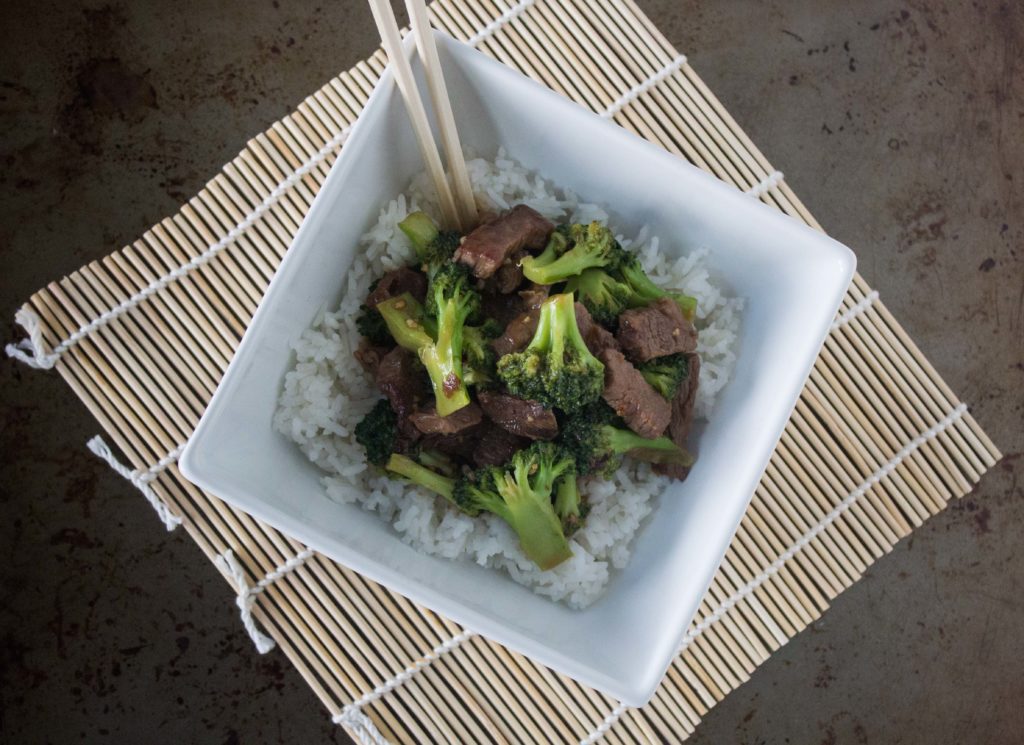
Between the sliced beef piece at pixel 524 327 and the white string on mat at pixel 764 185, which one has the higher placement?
the sliced beef piece at pixel 524 327

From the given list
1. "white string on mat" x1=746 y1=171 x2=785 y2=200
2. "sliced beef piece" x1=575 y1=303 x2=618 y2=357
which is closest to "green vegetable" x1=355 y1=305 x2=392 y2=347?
"sliced beef piece" x1=575 y1=303 x2=618 y2=357

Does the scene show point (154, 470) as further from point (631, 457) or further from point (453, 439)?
point (631, 457)

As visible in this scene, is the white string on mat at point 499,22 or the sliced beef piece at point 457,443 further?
the white string on mat at point 499,22

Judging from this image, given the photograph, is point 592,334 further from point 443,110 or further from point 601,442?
point 443,110

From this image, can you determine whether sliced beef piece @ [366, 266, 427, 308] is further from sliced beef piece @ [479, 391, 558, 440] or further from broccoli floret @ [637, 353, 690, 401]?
broccoli floret @ [637, 353, 690, 401]

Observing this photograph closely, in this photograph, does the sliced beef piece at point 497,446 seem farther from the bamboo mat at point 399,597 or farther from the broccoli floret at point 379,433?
the bamboo mat at point 399,597

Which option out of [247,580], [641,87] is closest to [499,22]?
[641,87]

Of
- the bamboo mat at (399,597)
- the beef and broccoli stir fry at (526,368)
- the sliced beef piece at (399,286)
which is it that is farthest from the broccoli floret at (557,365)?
the bamboo mat at (399,597)
